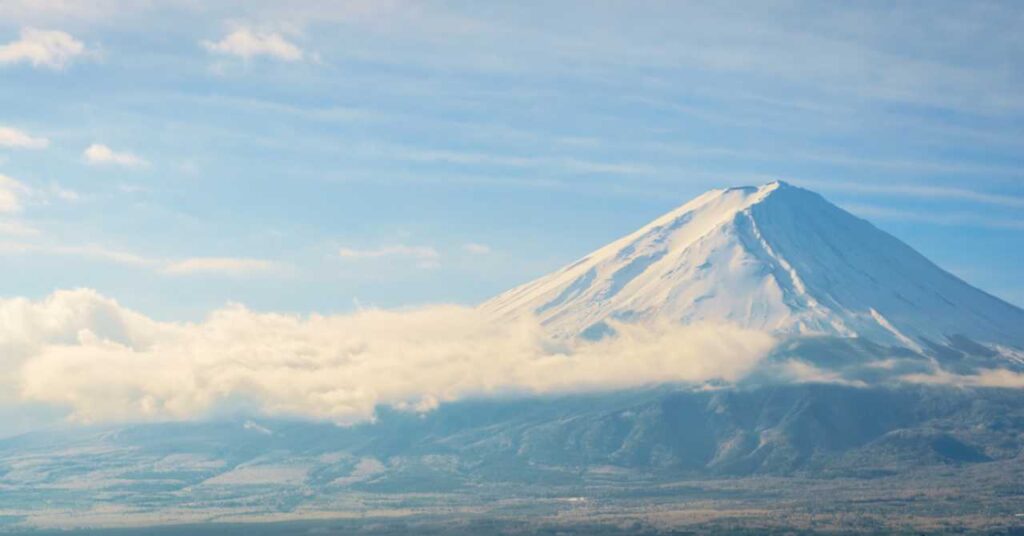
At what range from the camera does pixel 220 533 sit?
19325 centimetres

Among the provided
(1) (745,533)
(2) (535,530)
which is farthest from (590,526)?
(1) (745,533)

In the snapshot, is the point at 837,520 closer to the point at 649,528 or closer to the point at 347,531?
the point at 649,528

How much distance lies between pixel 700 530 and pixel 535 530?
73.9ft

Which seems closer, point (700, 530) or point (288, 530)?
point (700, 530)

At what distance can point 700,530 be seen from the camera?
183750mm

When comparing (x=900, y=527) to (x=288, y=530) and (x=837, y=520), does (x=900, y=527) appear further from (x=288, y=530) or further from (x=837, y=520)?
(x=288, y=530)

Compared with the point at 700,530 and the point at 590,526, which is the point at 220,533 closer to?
the point at 590,526

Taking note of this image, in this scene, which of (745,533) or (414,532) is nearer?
(745,533)

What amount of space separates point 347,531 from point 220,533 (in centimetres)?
1805

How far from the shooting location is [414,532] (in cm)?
19038

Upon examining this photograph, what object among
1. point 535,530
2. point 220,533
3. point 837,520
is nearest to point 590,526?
point 535,530

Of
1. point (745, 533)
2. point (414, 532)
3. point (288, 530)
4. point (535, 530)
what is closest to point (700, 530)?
point (745, 533)

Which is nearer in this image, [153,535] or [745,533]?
[745,533]

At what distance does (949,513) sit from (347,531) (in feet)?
288
